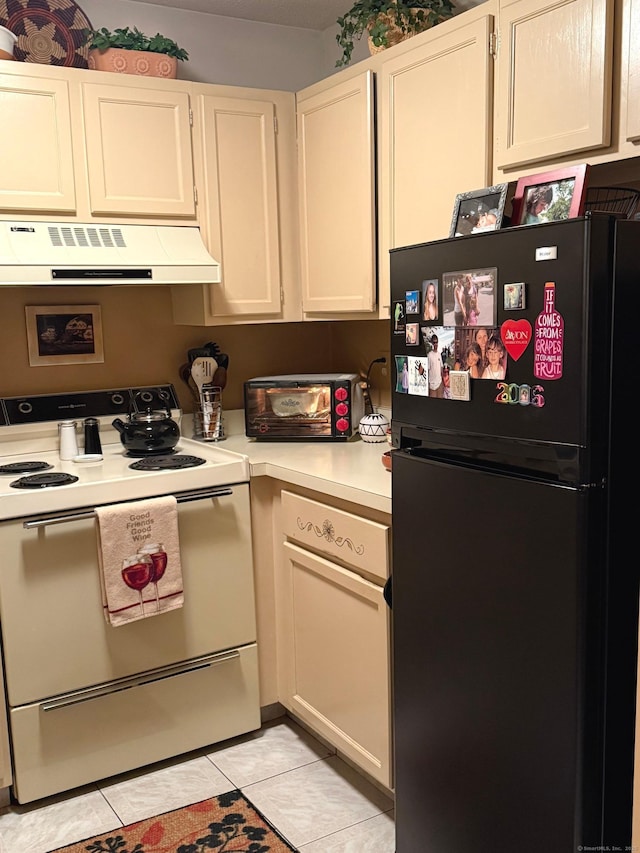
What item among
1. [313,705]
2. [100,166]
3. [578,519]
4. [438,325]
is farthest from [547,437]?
[100,166]

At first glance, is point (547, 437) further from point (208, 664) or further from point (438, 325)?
point (208, 664)

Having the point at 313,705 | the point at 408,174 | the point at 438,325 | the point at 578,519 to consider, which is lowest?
the point at 313,705

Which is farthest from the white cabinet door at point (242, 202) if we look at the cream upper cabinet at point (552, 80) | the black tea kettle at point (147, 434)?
the cream upper cabinet at point (552, 80)

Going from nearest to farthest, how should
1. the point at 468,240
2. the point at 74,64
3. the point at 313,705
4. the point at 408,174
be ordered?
the point at 468,240
the point at 408,174
the point at 313,705
the point at 74,64

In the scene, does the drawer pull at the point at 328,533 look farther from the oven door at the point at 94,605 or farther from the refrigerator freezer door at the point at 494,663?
the refrigerator freezer door at the point at 494,663

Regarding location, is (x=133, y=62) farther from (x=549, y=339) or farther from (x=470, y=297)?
(x=549, y=339)

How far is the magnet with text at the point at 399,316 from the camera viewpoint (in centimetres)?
173

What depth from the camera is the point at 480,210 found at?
1708 millimetres

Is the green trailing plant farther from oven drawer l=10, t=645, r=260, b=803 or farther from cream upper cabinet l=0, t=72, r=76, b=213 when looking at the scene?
oven drawer l=10, t=645, r=260, b=803

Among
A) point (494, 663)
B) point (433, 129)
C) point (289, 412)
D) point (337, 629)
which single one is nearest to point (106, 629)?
point (337, 629)

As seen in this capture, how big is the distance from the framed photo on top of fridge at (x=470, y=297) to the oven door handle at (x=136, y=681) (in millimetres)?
1507

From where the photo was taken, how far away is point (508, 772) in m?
1.54

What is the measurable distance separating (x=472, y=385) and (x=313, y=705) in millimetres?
1442

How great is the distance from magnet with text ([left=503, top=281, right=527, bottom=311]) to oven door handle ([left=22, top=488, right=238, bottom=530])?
52.4 inches
